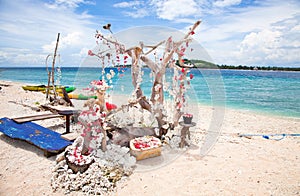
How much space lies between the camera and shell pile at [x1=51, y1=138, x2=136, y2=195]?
2957 mm

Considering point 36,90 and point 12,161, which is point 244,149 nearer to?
point 12,161

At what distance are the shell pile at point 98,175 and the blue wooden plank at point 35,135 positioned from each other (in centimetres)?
64

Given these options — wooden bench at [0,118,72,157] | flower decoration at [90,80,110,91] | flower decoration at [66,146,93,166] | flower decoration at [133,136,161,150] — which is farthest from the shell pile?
flower decoration at [90,80,110,91]

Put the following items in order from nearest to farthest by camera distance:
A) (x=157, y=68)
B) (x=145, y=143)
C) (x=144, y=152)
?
1. (x=144, y=152)
2. (x=145, y=143)
3. (x=157, y=68)

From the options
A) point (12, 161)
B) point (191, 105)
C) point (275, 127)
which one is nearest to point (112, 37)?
point (191, 105)

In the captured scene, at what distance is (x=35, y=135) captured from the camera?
4535 mm

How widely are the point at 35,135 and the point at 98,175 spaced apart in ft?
7.81

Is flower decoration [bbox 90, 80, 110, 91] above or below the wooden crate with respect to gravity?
above

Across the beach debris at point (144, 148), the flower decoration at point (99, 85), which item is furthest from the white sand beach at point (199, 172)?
the flower decoration at point (99, 85)

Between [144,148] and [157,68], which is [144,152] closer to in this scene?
[144,148]

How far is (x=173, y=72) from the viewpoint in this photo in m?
4.62

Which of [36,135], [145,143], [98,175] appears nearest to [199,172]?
[145,143]

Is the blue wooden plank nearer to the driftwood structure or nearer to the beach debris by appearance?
the driftwood structure

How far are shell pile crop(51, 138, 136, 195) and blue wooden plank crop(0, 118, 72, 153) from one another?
25.0 inches
